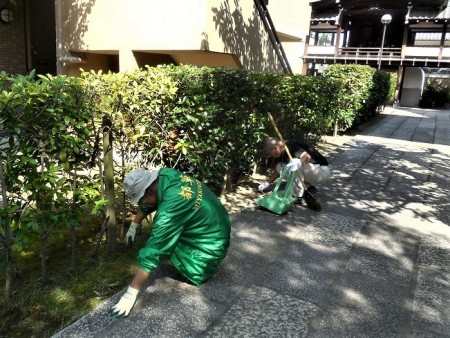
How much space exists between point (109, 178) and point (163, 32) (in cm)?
542

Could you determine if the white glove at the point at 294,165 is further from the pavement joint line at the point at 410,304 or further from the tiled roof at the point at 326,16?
the tiled roof at the point at 326,16

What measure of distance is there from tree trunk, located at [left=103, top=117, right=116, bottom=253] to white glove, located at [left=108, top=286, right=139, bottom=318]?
893 millimetres

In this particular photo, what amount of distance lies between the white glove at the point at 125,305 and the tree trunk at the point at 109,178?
0.89 m

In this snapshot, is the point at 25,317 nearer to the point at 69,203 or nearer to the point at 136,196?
the point at 69,203

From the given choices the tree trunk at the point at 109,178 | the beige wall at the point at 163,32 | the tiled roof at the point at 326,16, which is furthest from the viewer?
the tiled roof at the point at 326,16

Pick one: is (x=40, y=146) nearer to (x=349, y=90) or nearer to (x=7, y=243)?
(x=7, y=243)

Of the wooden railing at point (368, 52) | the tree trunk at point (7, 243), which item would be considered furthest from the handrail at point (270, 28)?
the wooden railing at point (368, 52)

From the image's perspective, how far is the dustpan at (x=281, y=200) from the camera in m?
4.97

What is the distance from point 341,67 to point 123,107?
30.0 feet

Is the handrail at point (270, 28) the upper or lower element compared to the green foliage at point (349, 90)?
upper

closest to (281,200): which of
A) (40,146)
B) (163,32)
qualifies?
(40,146)

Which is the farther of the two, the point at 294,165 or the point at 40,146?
the point at 294,165

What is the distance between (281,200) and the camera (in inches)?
197

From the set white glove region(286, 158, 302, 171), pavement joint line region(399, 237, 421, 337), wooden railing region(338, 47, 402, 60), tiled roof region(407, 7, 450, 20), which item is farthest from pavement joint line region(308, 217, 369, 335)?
wooden railing region(338, 47, 402, 60)
